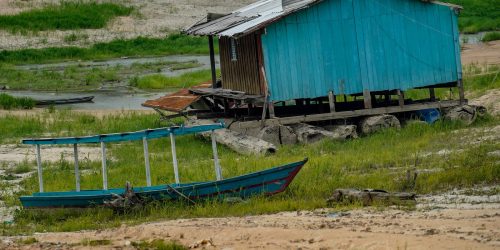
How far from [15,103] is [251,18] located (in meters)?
10.6

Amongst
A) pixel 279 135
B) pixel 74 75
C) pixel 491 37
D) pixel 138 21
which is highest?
pixel 138 21

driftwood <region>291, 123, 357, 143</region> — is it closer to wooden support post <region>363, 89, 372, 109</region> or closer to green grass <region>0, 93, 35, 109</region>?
wooden support post <region>363, 89, 372, 109</region>

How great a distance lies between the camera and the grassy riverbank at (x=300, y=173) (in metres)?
16.4

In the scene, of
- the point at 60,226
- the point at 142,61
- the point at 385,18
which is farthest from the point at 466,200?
the point at 142,61

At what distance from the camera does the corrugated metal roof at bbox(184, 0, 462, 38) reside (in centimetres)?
2322

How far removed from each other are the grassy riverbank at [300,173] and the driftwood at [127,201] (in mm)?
146

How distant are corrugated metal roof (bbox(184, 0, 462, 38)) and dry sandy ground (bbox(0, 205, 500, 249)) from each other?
27.9 ft

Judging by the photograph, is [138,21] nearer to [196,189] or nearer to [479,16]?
[479,16]

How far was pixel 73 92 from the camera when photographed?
37.6 m

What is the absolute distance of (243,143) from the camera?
880 inches

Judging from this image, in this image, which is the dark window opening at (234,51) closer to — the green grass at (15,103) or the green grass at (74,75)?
the green grass at (15,103)

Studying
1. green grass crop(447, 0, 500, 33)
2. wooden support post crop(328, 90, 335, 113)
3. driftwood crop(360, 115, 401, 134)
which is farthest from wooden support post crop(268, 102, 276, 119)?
green grass crop(447, 0, 500, 33)

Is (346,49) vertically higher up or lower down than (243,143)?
higher up

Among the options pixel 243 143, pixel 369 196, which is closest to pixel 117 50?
pixel 243 143
